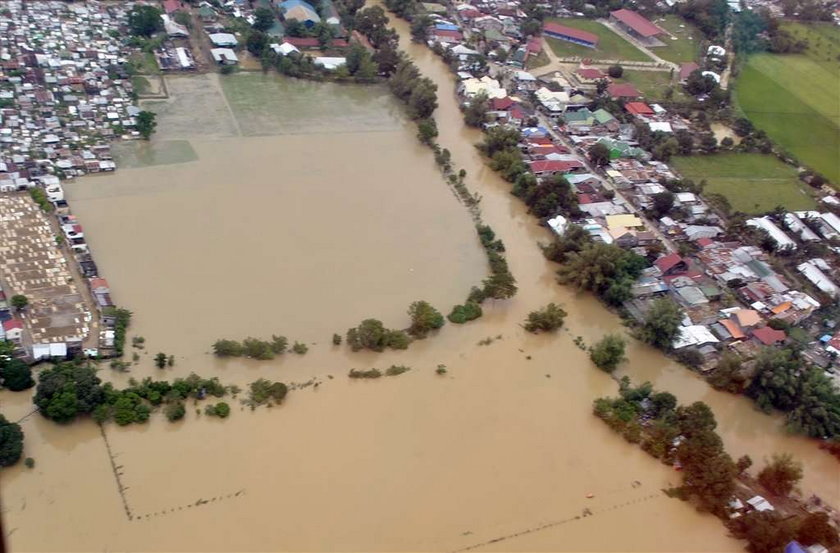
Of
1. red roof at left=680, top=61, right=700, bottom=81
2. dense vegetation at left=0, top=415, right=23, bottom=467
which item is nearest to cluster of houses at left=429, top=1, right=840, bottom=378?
red roof at left=680, top=61, right=700, bottom=81

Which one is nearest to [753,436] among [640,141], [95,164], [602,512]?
[602,512]

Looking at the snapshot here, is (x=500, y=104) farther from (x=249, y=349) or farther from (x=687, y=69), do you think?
(x=249, y=349)

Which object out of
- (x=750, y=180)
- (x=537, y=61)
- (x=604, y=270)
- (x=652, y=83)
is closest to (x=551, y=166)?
(x=604, y=270)

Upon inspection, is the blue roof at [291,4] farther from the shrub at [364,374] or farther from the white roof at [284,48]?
the shrub at [364,374]

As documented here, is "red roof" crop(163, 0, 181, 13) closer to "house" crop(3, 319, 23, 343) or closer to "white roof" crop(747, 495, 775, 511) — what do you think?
"house" crop(3, 319, 23, 343)

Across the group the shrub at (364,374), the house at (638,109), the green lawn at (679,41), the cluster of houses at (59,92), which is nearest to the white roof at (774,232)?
the house at (638,109)
